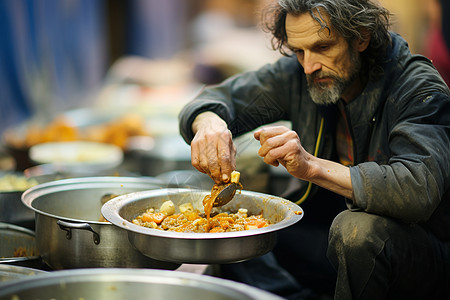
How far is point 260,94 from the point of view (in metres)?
2.63

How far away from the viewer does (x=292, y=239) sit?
9.11 feet

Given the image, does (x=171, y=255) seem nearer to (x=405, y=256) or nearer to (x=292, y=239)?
(x=405, y=256)

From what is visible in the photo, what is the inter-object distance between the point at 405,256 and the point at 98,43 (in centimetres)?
741

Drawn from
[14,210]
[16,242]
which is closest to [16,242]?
[16,242]

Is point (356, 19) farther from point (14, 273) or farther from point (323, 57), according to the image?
point (14, 273)

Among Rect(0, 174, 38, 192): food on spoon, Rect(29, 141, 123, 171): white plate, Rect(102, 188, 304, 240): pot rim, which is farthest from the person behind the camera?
Rect(29, 141, 123, 171): white plate

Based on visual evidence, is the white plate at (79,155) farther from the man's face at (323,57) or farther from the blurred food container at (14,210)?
the man's face at (323,57)

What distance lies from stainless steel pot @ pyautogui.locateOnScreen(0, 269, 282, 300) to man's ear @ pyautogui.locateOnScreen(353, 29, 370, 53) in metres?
1.27

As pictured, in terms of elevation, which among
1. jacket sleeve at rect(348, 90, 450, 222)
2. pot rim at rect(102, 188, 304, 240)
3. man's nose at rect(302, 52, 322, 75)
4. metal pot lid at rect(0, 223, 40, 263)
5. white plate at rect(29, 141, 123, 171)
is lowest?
white plate at rect(29, 141, 123, 171)

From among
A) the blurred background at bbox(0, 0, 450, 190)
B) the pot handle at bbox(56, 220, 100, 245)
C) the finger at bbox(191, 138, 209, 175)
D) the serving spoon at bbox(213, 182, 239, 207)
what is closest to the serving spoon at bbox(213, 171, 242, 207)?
the serving spoon at bbox(213, 182, 239, 207)

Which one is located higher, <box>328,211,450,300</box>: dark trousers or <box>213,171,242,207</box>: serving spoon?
<box>213,171,242,207</box>: serving spoon

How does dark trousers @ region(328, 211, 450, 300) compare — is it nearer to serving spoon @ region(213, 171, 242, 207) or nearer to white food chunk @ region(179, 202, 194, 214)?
serving spoon @ region(213, 171, 242, 207)

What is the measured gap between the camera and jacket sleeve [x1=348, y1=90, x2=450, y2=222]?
6.07 ft

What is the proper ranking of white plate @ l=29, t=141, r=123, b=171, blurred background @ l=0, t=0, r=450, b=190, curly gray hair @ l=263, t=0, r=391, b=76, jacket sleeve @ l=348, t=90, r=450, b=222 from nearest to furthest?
jacket sleeve @ l=348, t=90, r=450, b=222 → curly gray hair @ l=263, t=0, r=391, b=76 → white plate @ l=29, t=141, r=123, b=171 → blurred background @ l=0, t=0, r=450, b=190
